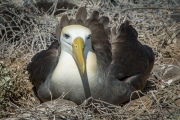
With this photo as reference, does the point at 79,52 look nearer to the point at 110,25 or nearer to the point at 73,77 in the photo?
the point at 73,77

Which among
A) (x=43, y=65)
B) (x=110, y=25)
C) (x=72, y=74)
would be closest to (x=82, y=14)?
(x=43, y=65)

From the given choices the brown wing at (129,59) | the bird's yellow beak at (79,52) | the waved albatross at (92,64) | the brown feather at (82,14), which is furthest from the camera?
the brown feather at (82,14)

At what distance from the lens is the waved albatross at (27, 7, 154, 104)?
211 inches

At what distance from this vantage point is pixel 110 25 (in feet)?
25.4

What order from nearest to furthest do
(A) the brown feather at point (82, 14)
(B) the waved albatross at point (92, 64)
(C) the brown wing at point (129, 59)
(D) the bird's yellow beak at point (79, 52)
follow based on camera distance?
(D) the bird's yellow beak at point (79, 52)
(B) the waved albatross at point (92, 64)
(C) the brown wing at point (129, 59)
(A) the brown feather at point (82, 14)

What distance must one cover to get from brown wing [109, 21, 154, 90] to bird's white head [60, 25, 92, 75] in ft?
2.15

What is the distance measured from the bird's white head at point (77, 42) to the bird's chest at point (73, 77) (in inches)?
4.5

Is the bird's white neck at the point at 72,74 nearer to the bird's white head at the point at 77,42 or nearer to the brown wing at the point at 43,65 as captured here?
the bird's white head at the point at 77,42

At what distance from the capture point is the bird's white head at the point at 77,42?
5160mm

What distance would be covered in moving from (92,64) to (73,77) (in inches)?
10.0

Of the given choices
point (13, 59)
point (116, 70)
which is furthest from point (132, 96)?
point (13, 59)

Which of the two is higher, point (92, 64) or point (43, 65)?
point (92, 64)

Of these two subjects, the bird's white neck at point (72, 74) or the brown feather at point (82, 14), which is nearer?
the bird's white neck at point (72, 74)

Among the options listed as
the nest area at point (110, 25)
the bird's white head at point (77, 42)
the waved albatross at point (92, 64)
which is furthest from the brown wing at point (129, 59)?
the bird's white head at point (77, 42)
